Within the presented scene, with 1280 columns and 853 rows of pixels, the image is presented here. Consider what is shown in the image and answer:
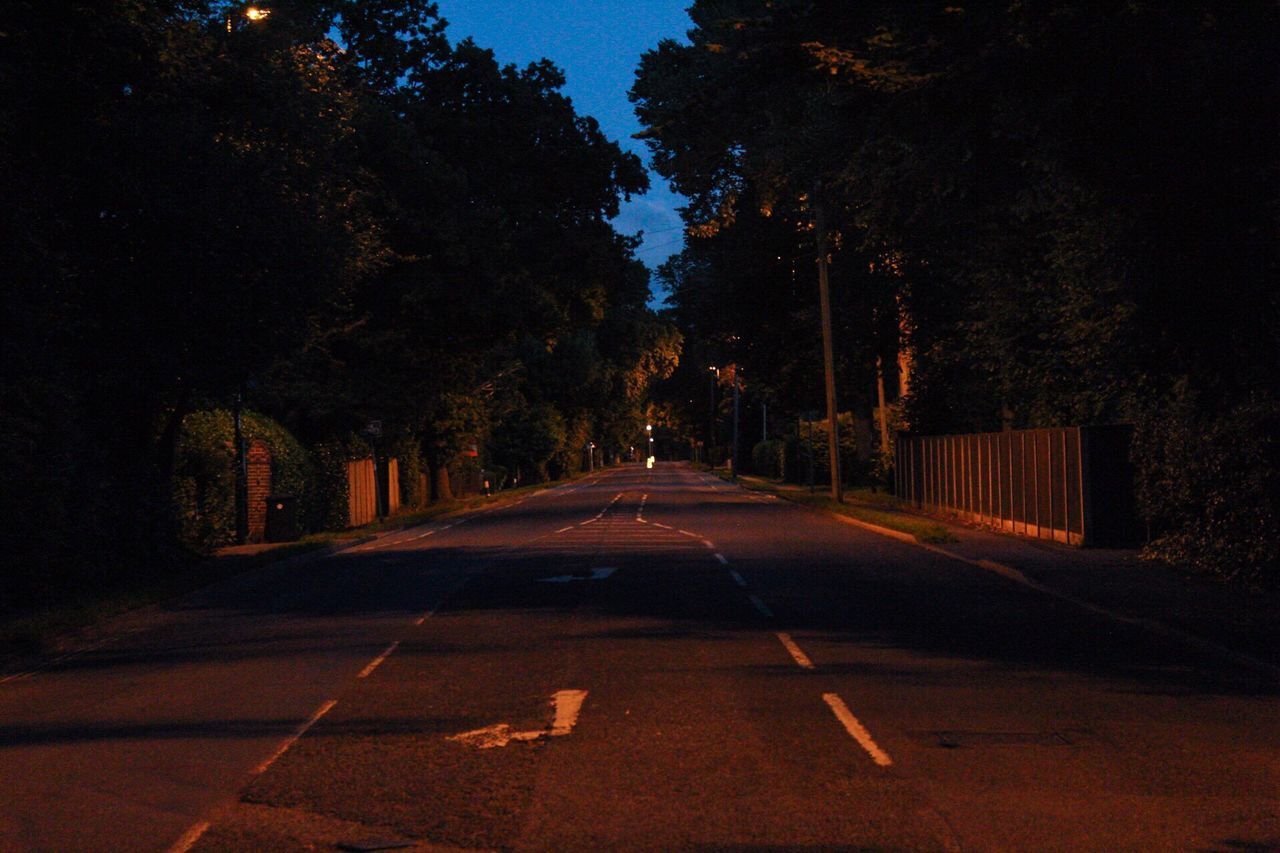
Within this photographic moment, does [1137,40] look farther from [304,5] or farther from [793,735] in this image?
[304,5]

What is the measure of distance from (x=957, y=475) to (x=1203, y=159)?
22575 millimetres

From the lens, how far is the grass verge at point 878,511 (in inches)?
1140

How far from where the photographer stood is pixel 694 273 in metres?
59.1

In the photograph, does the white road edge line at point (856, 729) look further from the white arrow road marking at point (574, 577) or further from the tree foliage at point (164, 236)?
the tree foliage at point (164, 236)

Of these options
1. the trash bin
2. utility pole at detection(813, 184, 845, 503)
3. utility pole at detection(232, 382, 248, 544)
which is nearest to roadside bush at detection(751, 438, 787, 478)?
utility pole at detection(813, 184, 845, 503)

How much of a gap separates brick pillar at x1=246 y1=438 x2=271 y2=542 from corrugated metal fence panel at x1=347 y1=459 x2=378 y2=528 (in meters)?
8.28

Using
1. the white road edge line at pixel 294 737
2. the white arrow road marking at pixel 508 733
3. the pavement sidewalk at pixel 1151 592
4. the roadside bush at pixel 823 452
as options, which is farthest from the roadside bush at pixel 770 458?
the white arrow road marking at pixel 508 733

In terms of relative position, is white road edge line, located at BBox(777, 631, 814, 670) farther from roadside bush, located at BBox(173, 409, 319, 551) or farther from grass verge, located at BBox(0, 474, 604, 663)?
roadside bush, located at BBox(173, 409, 319, 551)

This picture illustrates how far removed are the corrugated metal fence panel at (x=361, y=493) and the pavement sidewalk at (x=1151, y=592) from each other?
21675mm

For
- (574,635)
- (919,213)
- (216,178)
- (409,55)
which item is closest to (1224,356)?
(919,213)

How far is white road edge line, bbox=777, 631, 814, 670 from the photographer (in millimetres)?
12260

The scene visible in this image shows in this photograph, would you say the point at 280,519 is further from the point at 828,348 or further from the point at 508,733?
the point at 508,733

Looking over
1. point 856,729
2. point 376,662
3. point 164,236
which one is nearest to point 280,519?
point 164,236

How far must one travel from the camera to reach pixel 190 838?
6.84 meters
